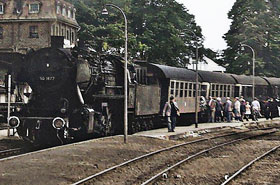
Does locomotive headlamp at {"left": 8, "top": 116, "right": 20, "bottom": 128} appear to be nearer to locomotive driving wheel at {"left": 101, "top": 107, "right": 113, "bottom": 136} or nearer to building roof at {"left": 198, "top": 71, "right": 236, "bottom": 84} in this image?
locomotive driving wheel at {"left": 101, "top": 107, "right": 113, "bottom": 136}

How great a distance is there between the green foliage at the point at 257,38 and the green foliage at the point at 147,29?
679cm

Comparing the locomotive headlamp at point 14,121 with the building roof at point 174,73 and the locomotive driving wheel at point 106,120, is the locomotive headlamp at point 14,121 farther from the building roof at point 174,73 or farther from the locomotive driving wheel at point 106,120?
the building roof at point 174,73

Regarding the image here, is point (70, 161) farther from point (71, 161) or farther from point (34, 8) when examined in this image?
point (34, 8)

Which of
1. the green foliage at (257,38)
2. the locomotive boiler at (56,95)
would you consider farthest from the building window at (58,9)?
the locomotive boiler at (56,95)

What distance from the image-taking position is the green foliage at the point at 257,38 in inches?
2350

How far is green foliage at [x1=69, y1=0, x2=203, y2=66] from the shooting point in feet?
156

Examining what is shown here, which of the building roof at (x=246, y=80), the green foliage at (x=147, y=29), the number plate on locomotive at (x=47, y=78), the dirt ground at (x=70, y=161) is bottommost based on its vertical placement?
the dirt ground at (x=70, y=161)

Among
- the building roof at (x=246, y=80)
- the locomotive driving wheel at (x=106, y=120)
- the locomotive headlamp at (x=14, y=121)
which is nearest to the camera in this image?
the locomotive headlamp at (x=14, y=121)

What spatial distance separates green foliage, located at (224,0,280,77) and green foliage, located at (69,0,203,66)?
6785 millimetres

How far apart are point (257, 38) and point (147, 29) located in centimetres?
1507

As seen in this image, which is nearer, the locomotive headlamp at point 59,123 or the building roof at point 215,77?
the locomotive headlamp at point 59,123

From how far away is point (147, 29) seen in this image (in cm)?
5197

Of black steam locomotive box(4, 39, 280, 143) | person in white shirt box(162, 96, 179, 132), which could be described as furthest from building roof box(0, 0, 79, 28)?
black steam locomotive box(4, 39, 280, 143)

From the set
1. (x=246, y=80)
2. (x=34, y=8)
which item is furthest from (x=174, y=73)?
(x=34, y=8)
